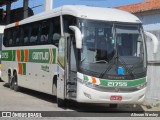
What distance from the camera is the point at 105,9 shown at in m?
14.8

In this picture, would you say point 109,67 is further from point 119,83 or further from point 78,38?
point 78,38

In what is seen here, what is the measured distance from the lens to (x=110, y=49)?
43.8 ft

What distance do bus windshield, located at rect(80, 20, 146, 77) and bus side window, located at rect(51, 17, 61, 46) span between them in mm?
1822

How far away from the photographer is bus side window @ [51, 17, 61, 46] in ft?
49.3

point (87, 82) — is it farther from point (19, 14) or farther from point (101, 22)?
point (19, 14)

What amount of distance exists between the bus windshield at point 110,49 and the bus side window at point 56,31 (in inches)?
71.7

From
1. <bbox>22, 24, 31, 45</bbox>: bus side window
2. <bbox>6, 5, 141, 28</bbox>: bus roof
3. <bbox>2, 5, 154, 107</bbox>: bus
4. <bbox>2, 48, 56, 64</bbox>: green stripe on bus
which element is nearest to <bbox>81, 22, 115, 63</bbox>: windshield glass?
<bbox>2, 5, 154, 107</bbox>: bus

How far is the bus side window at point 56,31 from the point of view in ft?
49.3

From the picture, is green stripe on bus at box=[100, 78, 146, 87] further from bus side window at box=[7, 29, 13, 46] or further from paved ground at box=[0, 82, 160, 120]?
bus side window at box=[7, 29, 13, 46]

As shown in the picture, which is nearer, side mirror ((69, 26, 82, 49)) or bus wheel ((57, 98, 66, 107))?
side mirror ((69, 26, 82, 49))

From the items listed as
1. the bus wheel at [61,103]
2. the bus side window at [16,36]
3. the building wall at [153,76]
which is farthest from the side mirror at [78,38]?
the bus side window at [16,36]

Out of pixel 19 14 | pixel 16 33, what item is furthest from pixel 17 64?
pixel 19 14

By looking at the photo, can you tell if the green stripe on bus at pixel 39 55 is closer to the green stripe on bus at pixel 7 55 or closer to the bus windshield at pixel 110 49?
the bus windshield at pixel 110 49

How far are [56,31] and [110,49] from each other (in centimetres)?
269
